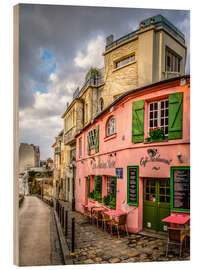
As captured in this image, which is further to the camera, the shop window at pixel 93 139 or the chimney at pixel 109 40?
the shop window at pixel 93 139

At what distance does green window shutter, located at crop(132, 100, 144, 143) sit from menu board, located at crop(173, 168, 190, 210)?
3.16 ft

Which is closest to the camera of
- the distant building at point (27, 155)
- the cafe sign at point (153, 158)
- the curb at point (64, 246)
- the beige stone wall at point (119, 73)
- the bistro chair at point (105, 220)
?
the curb at point (64, 246)

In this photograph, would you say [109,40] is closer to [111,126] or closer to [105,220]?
[111,126]

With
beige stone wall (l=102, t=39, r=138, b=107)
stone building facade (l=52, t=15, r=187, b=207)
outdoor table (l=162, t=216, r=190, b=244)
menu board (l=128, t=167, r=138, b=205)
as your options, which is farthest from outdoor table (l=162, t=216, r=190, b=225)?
beige stone wall (l=102, t=39, r=138, b=107)

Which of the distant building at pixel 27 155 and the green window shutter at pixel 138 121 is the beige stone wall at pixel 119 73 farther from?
the distant building at pixel 27 155

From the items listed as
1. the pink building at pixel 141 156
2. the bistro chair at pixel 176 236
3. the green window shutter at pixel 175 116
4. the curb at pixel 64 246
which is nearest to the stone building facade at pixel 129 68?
the pink building at pixel 141 156

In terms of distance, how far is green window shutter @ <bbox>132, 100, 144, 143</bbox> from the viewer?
14.8 ft

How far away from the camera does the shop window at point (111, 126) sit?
4993mm

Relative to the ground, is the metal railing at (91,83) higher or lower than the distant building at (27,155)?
higher

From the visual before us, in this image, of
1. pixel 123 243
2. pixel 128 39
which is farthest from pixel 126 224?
pixel 128 39

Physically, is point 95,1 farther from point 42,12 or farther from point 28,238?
point 28,238

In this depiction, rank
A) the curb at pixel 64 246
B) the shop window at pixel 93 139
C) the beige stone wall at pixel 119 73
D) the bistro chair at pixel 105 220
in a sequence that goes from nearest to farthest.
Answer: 1. the curb at pixel 64 246
2. the beige stone wall at pixel 119 73
3. the bistro chair at pixel 105 220
4. the shop window at pixel 93 139

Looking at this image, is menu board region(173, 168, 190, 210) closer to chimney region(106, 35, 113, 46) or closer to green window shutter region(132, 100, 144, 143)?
green window shutter region(132, 100, 144, 143)

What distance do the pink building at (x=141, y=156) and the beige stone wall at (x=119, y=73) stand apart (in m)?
0.17
